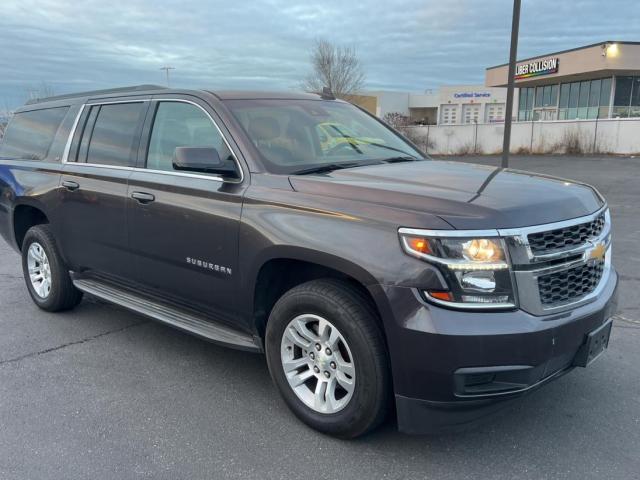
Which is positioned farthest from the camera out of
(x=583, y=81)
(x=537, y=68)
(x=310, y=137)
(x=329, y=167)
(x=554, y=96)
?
(x=554, y=96)

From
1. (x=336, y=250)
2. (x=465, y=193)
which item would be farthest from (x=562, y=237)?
(x=336, y=250)

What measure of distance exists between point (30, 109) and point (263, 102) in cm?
310

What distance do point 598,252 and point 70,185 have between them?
405 centimetres

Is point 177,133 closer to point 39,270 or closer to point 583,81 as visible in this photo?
point 39,270

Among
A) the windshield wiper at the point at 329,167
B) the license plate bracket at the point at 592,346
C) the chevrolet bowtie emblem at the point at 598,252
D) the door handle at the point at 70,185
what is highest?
the windshield wiper at the point at 329,167

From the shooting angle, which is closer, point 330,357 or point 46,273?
point 330,357

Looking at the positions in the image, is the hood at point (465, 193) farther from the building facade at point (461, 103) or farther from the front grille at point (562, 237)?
the building facade at point (461, 103)

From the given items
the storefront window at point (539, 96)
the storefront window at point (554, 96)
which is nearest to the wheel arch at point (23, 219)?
the storefront window at point (554, 96)

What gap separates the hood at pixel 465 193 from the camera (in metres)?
2.82

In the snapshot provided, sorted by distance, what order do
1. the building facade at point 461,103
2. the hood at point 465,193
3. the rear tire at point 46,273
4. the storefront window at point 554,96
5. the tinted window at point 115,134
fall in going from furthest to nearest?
the building facade at point 461,103, the storefront window at point 554,96, the rear tire at point 46,273, the tinted window at point 115,134, the hood at point 465,193

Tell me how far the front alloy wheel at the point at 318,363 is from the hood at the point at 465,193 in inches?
29.4

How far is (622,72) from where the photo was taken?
119ft

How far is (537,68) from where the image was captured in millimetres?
41812

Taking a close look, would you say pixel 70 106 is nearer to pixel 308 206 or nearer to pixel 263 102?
pixel 263 102
